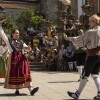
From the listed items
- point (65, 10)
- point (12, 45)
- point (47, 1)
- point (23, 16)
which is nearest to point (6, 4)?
point (47, 1)

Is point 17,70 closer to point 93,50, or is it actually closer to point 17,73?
point 17,73

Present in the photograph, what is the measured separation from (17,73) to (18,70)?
69 millimetres

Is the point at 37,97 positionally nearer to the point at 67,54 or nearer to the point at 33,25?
the point at 67,54

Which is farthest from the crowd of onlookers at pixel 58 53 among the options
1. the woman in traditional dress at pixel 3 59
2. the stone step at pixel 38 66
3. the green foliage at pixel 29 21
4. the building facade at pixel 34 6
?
the building facade at pixel 34 6

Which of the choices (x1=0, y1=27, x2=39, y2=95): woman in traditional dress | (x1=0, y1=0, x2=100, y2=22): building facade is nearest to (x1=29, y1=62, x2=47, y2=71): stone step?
(x1=0, y1=27, x2=39, y2=95): woman in traditional dress

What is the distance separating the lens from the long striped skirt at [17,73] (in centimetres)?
952

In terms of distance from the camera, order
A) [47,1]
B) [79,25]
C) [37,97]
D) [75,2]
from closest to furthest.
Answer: [37,97] → [79,25] → [75,2] → [47,1]

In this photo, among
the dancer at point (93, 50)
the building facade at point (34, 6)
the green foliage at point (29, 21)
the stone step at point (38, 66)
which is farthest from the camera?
the building facade at point (34, 6)

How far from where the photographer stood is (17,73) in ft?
31.3

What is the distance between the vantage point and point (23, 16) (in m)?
45.1

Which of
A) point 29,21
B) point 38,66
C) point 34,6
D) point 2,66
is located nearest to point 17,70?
point 2,66

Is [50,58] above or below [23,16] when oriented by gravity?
below

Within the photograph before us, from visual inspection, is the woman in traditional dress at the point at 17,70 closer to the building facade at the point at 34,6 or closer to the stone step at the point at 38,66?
the stone step at the point at 38,66

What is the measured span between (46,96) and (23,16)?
119ft
